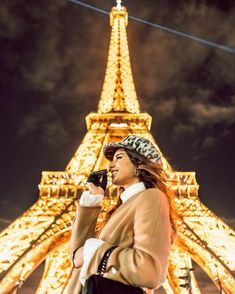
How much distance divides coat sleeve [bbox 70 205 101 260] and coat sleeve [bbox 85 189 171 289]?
0.33 meters

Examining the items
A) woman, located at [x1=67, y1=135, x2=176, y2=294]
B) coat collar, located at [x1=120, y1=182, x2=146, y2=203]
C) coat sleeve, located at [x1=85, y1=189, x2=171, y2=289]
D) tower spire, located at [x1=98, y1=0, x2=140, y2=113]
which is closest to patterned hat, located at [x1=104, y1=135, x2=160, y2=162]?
woman, located at [x1=67, y1=135, x2=176, y2=294]

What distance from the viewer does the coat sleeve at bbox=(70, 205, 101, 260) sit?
175 cm

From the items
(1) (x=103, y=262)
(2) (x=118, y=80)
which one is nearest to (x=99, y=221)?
(1) (x=103, y=262)

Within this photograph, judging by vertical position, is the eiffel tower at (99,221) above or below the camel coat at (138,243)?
above

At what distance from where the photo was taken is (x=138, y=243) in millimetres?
1394

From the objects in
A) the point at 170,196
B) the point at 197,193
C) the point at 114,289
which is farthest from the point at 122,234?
the point at 197,193

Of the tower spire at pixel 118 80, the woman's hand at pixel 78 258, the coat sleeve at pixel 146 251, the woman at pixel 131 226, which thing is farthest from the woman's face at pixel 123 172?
the tower spire at pixel 118 80

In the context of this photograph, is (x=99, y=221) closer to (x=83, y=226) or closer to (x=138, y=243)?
(x=83, y=226)

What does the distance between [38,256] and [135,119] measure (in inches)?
305

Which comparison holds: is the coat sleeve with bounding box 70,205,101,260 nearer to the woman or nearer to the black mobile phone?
the woman

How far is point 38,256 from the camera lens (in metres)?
9.82

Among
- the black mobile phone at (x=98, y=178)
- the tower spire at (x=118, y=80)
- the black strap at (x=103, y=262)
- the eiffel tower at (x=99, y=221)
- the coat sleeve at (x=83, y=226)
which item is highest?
the tower spire at (x=118, y=80)

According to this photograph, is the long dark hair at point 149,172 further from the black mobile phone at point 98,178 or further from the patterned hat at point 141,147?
the black mobile phone at point 98,178

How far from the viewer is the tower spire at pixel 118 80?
1661 cm
